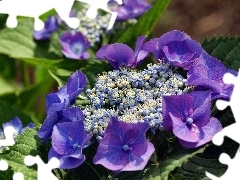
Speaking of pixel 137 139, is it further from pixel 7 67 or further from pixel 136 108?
pixel 7 67

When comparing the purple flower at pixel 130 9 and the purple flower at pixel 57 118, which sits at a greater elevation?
the purple flower at pixel 57 118

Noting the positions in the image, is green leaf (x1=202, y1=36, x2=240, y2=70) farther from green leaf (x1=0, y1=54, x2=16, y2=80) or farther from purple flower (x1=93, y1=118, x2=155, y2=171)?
green leaf (x1=0, y1=54, x2=16, y2=80)

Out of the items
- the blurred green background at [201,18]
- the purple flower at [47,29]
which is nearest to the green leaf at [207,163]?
the purple flower at [47,29]

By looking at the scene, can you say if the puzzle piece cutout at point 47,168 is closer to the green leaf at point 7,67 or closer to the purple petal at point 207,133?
the purple petal at point 207,133

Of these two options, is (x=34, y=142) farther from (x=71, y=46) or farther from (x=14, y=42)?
(x=14, y=42)

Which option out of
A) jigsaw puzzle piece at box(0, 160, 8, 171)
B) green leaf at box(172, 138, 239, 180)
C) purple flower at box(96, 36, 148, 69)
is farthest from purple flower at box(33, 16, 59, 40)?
green leaf at box(172, 138, 239, 180)
